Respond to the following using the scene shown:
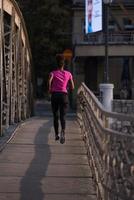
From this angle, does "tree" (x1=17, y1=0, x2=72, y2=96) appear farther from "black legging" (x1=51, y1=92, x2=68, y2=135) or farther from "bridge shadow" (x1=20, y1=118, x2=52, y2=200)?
"black legging" (x1=51, y1=92, x2=68, y2=135)

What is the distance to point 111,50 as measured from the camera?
→ 170 feet

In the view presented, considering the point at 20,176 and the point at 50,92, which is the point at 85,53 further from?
the point at 20,176

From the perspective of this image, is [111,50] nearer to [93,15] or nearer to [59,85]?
[93,15]

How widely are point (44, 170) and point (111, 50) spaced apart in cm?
4042

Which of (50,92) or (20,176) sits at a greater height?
(50,92)

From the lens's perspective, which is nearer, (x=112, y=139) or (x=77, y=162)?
(x=112, y=139)

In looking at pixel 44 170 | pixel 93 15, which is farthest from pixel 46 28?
pixel 44 170

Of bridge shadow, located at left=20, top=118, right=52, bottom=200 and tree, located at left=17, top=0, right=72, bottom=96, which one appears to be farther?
tree, located at left=17, top=0, right=72, bottom=96

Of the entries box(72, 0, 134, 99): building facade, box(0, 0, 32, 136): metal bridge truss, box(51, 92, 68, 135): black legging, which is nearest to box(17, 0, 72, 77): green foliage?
box(72, 0, 134, 99): building facade

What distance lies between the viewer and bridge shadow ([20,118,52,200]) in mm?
9816

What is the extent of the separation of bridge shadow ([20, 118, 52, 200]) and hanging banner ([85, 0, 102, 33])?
121ft

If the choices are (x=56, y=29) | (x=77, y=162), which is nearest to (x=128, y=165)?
(x=77, y=162)

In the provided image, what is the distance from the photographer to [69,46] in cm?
6512

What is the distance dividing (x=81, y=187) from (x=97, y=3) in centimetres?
4200
